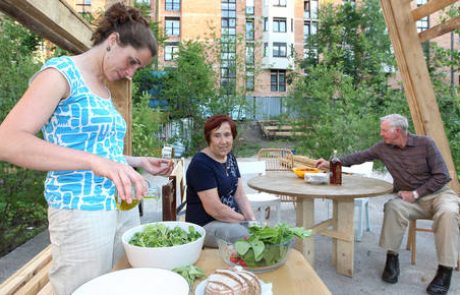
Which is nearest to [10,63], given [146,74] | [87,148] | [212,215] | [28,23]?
[28,23]

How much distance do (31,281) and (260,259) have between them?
6.48 feet

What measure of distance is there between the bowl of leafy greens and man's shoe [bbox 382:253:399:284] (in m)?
2.33

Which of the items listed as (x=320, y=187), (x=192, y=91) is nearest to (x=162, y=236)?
(x=320, y=187)

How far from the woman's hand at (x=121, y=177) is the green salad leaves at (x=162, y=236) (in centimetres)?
40

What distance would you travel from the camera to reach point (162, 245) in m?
1.30

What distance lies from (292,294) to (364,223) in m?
4.17

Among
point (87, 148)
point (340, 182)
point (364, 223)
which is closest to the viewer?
point (87, 148)

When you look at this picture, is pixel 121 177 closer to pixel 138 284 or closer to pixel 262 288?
pixel 138 284

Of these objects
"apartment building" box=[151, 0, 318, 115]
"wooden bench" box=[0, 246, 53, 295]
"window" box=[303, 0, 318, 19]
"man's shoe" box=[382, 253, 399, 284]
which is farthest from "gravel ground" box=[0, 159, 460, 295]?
"window" box=[303, 0, 318, 19]

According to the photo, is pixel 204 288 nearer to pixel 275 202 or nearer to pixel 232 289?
pixel 232 289

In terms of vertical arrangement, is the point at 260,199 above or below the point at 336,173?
below

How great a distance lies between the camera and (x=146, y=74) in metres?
16.9

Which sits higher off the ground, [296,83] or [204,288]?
[296,83]

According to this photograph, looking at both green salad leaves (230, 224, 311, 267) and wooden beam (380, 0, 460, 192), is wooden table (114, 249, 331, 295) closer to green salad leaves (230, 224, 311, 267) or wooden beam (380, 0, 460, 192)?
green salad leaves (230, 224, 311, 267)
